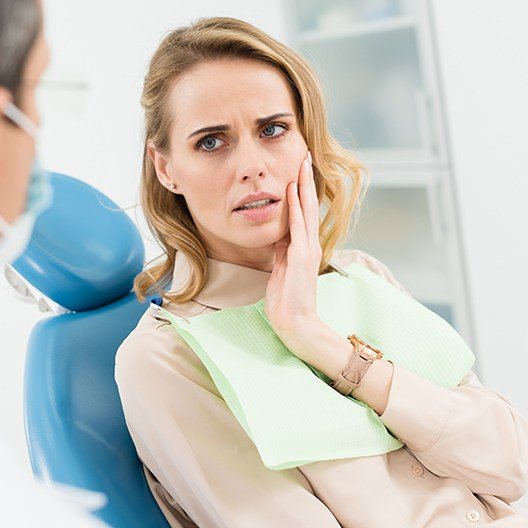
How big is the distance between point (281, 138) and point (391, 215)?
1835mm

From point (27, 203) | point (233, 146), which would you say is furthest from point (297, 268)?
point (27, 203)

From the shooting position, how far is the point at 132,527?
1146mm

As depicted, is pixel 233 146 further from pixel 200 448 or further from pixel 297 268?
pixel 200 448

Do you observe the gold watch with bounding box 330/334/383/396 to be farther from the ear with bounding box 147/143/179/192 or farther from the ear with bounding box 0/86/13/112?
the ear with bounding box 0/86/13/112

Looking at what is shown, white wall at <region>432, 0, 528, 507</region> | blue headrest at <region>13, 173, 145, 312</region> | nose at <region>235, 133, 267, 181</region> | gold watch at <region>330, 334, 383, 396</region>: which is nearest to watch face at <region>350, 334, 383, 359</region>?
gold watch at <region>330, 334, 383, 396</region>

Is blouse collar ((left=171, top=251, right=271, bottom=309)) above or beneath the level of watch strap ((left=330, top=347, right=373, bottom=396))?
above

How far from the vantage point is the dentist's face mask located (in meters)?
0.44

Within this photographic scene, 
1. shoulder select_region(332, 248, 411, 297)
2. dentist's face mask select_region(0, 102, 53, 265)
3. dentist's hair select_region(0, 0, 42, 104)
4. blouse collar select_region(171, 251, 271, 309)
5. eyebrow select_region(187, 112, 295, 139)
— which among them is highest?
dentist's hair select_region(0, 0, 42, 104)

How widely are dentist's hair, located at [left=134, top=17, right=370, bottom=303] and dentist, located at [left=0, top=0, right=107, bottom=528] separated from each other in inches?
31.6

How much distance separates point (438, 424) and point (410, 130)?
1.80 metres

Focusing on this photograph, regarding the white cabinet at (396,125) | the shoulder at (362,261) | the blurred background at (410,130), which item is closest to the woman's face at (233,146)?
the shoulder at (362,261)

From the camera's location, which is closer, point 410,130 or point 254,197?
point 254,197

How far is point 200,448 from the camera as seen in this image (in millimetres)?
1089

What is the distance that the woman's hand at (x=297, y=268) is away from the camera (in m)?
1.19
